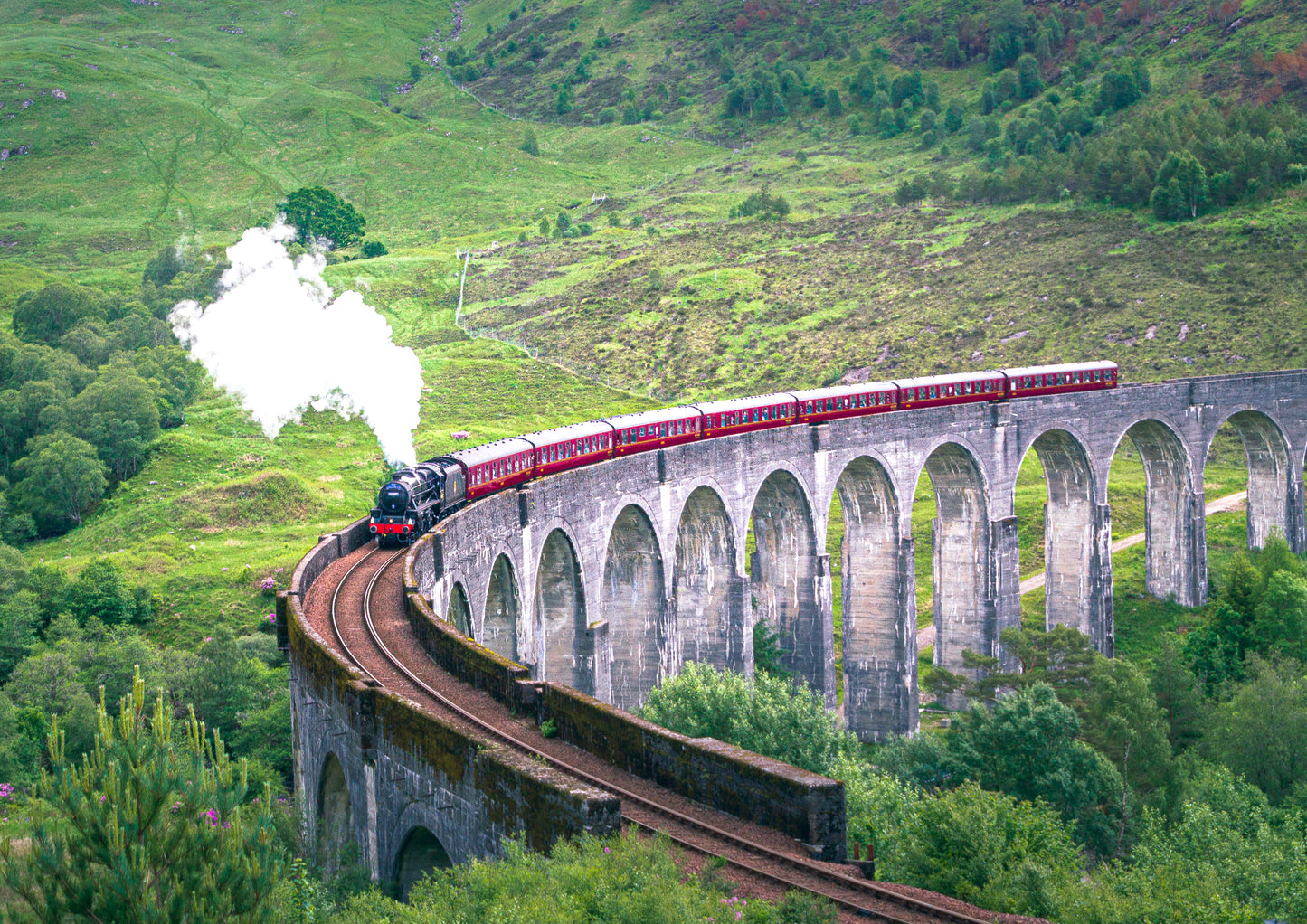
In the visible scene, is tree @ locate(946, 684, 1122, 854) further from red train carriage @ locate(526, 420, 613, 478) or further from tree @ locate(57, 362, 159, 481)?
tree @ locate(57, 362, 159, 481)

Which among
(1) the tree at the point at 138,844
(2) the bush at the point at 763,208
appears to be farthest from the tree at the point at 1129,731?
(2) the bush at the point at 763,208

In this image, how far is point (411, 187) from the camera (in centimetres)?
14588

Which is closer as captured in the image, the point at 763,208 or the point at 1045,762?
the point at 1045,762

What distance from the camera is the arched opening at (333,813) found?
2775cm

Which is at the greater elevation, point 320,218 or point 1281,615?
point 320,218

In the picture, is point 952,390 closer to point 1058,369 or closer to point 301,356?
point 1058,369

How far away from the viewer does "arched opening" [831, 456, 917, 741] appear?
52.9 metres

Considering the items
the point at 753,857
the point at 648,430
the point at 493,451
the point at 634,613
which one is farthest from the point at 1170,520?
the point at 753,857

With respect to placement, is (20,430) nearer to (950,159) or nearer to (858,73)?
(950,159)

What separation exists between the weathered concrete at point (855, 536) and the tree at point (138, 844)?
14886 millimetres

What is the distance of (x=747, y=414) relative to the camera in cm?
4962

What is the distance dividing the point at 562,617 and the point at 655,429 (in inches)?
333

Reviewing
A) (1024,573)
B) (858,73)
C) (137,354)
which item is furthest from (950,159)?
(137,354)

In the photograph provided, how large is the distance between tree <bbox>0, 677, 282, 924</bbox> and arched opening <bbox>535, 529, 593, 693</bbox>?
936 inches
